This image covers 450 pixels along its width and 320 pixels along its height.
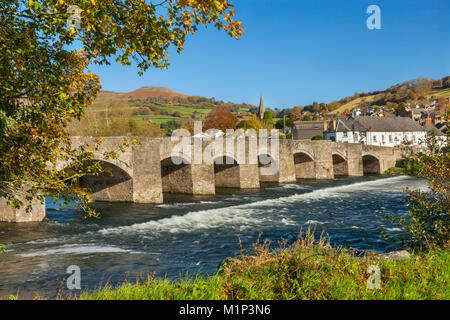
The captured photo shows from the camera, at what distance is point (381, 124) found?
73062 millimetres

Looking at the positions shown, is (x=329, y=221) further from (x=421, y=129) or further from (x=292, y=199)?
(x=421, y=129)

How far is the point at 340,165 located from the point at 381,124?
1342 inches

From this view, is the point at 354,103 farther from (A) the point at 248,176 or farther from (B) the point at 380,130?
(A) the point at 248,176

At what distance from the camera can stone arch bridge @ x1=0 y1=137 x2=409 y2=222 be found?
20.3 m

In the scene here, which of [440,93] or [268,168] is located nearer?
[268,168]

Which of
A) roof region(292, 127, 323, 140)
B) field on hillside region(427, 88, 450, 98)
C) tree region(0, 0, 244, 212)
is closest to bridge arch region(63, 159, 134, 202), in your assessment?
tree region(0, 0, 244, 212)

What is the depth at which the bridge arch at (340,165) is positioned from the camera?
4356 centimetres

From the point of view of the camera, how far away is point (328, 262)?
20.3 ft

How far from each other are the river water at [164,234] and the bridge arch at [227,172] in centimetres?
600

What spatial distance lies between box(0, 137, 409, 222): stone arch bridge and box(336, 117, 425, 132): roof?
97.9 feet

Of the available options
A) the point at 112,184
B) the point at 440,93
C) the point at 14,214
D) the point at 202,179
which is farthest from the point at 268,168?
the point at 440,93

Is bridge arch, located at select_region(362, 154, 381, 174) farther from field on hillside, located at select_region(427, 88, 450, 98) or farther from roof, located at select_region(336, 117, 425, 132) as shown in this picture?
field on hillside, located at select_region(427, 88, 450, 98)
